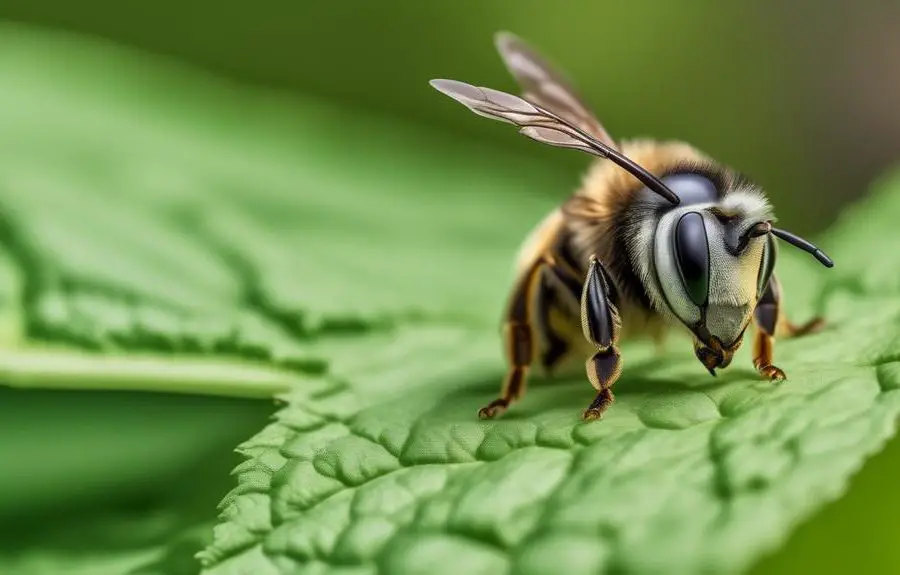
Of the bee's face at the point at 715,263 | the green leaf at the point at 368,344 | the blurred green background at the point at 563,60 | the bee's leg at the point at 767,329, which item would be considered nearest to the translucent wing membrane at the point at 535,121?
the bee's face at the point at 715,263

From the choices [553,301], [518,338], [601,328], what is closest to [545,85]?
[553,301]

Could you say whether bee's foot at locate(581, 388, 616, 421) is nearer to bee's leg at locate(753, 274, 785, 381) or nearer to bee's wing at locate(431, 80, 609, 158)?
bee's leg at locate(753, 274, 785, 381)

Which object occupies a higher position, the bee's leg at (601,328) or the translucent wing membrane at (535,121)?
the translucent wing membrane at (535,121)

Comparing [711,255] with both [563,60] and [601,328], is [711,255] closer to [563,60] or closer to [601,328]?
[601,328]

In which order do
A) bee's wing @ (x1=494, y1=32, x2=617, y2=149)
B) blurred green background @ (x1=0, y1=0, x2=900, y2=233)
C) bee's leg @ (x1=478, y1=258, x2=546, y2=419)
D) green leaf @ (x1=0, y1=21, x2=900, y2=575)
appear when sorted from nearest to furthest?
green leaf @ (x1=0, y1=21, x2=900, y2=575) → bee's leg @ (x1=478, y1=258, x2=546, y2=419) → bee's wing @ (x1=494, y1=32, x2=617, y2=149) → blurred green background @ (x1=0, y1=0, x2=900, y2=233)

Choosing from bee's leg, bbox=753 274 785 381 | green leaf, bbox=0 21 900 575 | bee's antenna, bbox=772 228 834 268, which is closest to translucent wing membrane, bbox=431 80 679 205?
bee's antenna, bbox=772 228 834 268

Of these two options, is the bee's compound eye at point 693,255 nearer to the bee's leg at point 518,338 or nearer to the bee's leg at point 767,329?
the bee's leg at point 767,329

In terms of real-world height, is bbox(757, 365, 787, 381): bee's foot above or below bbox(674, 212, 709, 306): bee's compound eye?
below

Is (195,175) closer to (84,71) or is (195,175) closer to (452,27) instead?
(84,71)
